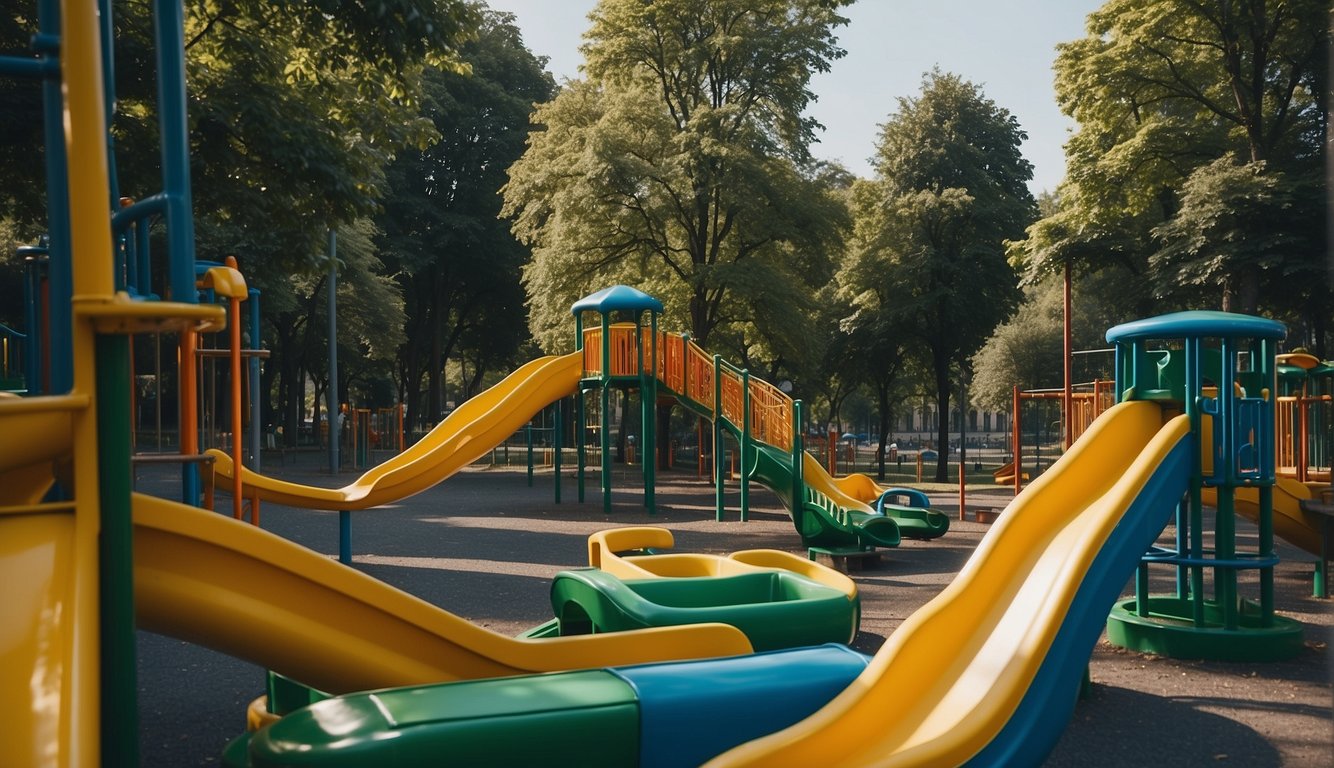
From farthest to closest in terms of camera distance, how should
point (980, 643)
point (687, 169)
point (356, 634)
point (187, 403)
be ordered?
point (687, 169) → point (187, 403) → point (980, 643) → point (356, 634)

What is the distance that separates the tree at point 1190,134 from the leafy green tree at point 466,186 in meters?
21.4

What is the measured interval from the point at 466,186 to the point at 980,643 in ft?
121

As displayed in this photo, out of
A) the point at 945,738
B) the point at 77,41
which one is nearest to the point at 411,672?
the point at 945,738

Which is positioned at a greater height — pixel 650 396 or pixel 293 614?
pixel 650 396

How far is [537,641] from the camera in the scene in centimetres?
590

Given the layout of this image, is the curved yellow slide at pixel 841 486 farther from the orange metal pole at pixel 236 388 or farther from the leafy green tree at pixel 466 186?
the leafy green tree at pixel 466 186

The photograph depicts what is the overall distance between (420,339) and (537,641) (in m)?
40.9

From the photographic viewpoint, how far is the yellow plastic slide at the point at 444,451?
13727mm

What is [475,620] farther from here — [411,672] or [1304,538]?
[1304,538]

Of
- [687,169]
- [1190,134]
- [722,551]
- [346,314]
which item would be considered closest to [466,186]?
[346,314]

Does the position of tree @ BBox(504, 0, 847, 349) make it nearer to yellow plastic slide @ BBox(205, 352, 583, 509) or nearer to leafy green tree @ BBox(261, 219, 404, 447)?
leafy green tree @ BBox(261, 219, 404, 447)

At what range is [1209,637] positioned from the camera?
8719mm

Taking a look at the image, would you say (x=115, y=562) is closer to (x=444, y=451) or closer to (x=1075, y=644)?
(x=1075, y=644)

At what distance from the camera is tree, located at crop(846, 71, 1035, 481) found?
3266 cm
